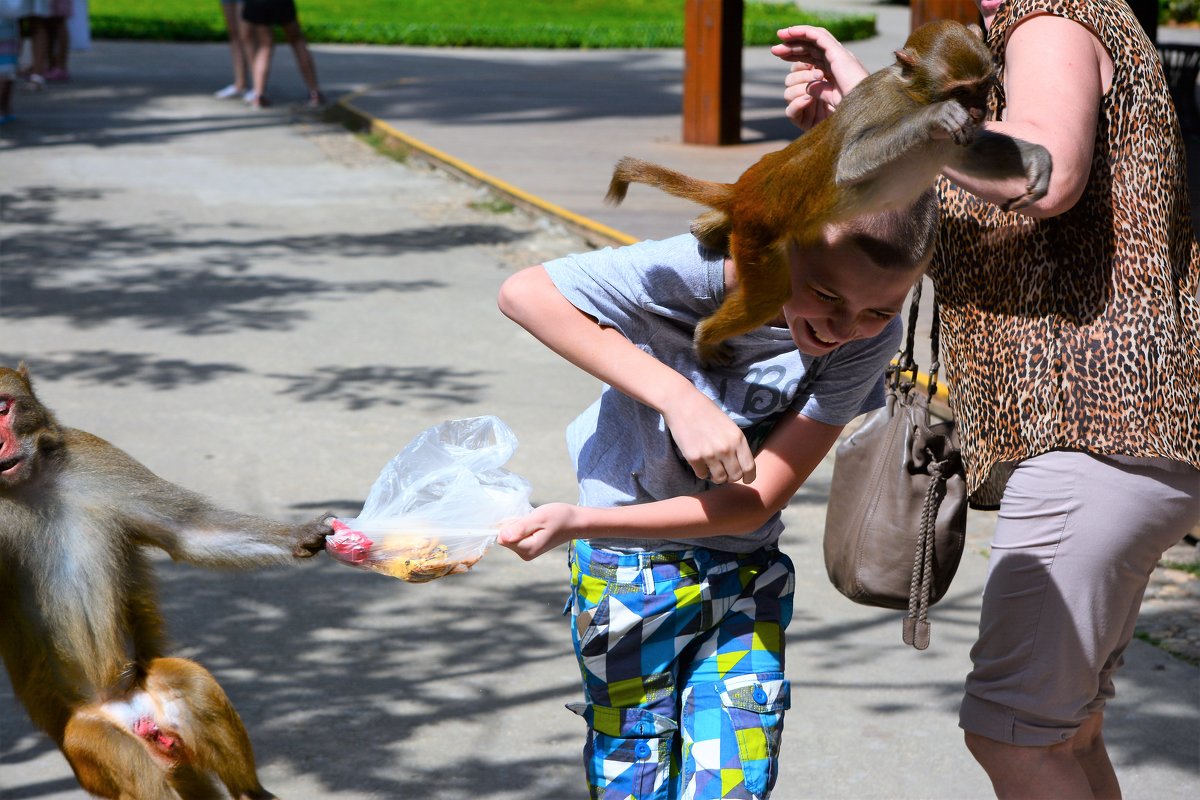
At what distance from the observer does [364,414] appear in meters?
6.20

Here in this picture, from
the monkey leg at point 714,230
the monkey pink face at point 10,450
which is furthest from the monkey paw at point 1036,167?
the monkey pink face at point 10,450

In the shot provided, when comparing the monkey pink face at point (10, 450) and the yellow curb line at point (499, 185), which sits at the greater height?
the monkey pink face at point (10, 450)

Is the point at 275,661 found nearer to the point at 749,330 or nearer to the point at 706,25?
the point at 749,330

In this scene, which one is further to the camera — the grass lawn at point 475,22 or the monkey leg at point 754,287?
the grass lawn at point 475,22

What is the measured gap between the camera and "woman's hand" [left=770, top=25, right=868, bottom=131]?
2.50 m

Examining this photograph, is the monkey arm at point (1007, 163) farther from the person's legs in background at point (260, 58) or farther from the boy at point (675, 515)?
the person's legs in background at point (260, 58)

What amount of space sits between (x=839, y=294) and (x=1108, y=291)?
1.74ft

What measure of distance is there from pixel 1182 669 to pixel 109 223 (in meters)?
8.22

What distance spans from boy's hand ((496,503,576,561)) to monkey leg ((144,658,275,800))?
101cm

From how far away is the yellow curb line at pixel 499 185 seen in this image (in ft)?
29.2

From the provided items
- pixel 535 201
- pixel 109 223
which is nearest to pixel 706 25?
pixel 535 201

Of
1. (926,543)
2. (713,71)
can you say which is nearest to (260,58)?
(713,71)

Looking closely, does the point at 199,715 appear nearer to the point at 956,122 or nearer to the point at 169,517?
the point at 169,517

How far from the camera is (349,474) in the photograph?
5488mm
